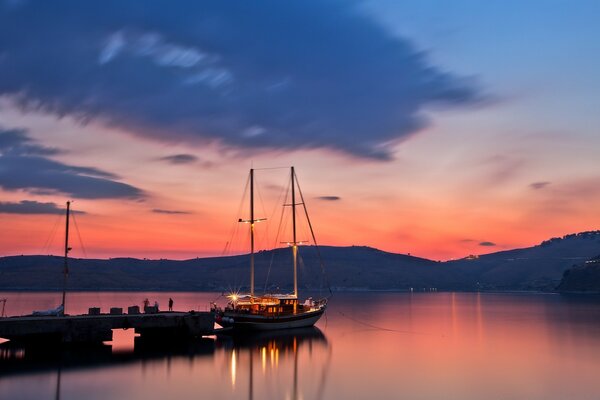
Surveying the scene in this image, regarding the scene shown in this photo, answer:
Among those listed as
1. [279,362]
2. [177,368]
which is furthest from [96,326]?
[279,362]

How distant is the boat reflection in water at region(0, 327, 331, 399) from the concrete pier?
1.17 m

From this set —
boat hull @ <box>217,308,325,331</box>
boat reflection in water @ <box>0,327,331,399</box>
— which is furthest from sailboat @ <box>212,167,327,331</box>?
boat reflection in water @ <box>0,327,331,399</box>

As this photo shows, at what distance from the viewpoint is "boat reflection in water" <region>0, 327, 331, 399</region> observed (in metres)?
44.0

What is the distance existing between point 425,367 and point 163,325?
1165 inches

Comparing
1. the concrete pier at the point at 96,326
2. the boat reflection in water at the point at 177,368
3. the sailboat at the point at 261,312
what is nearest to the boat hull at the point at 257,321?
the sailboat at the point at 261,312

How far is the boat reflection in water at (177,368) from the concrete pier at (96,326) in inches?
46.0

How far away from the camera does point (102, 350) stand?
6125 centimetres

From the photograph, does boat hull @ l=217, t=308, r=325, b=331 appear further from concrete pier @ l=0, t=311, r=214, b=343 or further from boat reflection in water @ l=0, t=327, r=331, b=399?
concrete pier @ l=0, t=311, r=214, b=343

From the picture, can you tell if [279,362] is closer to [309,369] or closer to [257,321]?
[309,369]

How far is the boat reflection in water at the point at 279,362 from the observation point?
46219 millimetres

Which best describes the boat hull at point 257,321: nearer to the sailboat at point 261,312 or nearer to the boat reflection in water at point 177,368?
the sailboat at point 261,312

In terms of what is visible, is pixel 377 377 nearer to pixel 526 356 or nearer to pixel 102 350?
pixel 526 356

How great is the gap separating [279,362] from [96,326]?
2003cm

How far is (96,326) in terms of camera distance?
62781mm
